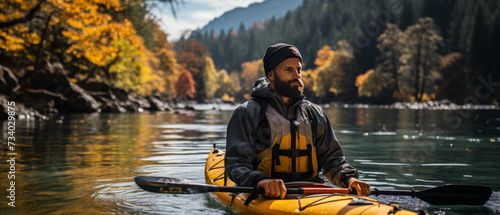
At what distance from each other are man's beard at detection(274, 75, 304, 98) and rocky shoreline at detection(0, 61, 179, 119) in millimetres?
17901

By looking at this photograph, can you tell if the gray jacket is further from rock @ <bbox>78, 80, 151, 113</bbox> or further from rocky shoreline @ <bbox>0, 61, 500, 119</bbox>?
rock @ <bbox>78, 80, 151, 113</bbox>

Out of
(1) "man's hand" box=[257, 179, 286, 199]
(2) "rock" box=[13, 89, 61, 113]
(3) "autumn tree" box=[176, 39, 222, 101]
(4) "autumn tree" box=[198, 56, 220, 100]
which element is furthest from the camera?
(4) "autumn tree" box=[198, 56, 220, 100]

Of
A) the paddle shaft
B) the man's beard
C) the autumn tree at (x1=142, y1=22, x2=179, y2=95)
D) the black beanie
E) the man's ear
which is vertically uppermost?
the autumn tree at (x1=142, y1=22, x2=179, y2=95)

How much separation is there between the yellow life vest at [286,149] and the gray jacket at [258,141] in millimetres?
65

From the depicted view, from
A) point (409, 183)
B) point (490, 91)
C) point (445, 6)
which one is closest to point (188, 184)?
point (409, 183)

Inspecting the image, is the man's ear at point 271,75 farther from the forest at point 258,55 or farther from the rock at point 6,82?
the rock at point 6,82

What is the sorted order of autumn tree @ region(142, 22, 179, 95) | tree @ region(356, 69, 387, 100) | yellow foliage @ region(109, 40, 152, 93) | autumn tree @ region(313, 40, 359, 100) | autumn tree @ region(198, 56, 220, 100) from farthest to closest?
autumn tree @ region(198, 56, 220, 100), autumn tree @ region(313, 40, 359, 100), tree @ region(356, 69, 387, 100), autumn tree @ region(142, 22, 179, 95), yellow foliage @ region(109, 40, 152, 93)

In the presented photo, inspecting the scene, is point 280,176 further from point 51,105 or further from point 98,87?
point 98,87

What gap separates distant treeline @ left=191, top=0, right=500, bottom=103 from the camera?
53.8 m

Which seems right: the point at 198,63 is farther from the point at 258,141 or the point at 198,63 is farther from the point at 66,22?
the point at 258,141

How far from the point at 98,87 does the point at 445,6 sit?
5805 cm

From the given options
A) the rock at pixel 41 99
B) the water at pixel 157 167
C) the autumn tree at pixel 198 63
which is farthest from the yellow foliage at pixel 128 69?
the autumn tree at pixel 198 63

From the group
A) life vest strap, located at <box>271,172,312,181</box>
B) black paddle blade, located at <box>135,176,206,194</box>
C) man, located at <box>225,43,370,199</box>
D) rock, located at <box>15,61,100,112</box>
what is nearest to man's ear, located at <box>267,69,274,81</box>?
man, located at <box>225,43,370,199</box>

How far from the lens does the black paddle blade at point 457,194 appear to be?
446 centimetres
